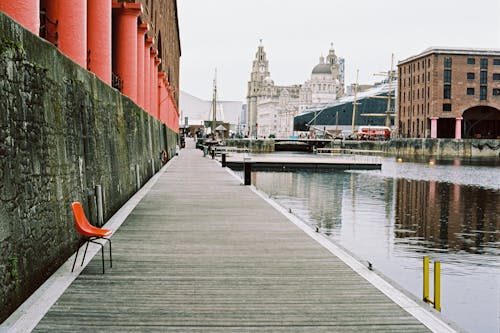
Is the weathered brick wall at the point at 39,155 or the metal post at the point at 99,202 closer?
the weathered brick wall at the point at 39,155

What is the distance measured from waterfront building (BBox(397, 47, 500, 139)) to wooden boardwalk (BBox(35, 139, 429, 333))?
93.6 metres

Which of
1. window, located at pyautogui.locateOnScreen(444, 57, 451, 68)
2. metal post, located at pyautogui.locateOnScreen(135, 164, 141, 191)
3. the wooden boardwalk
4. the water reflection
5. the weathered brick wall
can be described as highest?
window, located at pyautogui.locateOnScreen(444, 57, 451, 68)

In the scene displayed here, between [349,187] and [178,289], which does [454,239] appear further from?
[349,187]

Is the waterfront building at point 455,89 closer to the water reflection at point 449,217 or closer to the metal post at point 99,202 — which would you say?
the water reflection at point 449,217

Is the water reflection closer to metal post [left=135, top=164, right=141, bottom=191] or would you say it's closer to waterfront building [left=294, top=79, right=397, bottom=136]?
metal post [left=135, top=164, right=141, bottom=191]

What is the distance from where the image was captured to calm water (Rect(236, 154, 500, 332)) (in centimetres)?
1433

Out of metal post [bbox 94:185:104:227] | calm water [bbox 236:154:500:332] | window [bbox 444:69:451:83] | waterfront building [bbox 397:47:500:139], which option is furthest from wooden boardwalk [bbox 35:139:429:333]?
window [bbox 444:69:451:83]

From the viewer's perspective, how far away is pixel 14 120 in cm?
795

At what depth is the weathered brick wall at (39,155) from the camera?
756 centimetres

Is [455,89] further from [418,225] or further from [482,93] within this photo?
[418,225]

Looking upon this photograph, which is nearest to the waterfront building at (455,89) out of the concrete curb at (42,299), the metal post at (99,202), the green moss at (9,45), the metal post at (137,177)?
the metal post at (137,177)

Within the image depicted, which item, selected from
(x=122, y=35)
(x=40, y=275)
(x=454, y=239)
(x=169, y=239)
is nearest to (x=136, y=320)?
(x=40, y=275)

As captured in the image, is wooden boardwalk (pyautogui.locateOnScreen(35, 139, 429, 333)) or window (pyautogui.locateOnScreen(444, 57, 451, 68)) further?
window (pyautogui.locateOnScreen(444, 57, 451, 68))

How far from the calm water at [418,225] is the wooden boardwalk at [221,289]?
341cm
